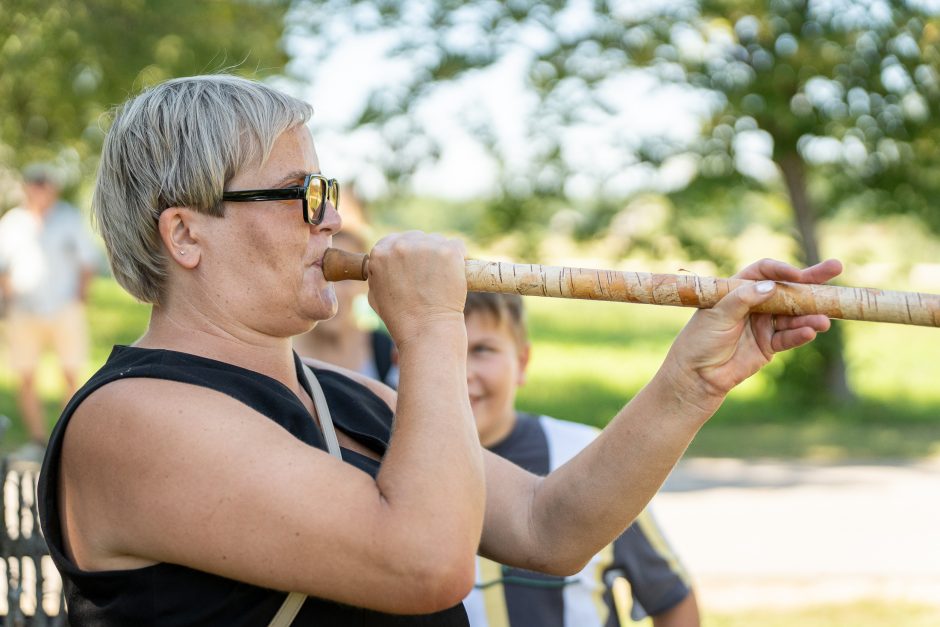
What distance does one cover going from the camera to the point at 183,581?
177 cm

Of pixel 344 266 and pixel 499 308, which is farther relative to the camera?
pixel 499 308

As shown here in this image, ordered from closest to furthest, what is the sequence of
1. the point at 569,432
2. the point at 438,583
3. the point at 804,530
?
the point at 438,583, the point at 569,432, the point at 804,530

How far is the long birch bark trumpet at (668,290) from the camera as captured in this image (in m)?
1.90

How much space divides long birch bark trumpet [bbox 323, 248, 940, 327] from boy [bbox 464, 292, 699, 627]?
97 centimetres

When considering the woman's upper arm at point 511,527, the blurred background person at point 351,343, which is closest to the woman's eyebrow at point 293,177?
the woman's upper arm at point 511,527

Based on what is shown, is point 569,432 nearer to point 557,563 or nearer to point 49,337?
point 557,563

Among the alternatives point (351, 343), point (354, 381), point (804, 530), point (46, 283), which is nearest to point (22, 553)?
point (354, 381)

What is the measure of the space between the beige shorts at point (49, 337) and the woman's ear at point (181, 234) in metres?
7.71

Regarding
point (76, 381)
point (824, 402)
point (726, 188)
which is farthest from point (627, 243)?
point (76, 381)

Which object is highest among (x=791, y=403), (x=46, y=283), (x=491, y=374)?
(x=491, y=374)

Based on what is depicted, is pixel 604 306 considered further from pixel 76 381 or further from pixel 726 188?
pixel 76 381

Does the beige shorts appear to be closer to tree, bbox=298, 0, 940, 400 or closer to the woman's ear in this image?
tree, bbox=298, 0, 940, 400

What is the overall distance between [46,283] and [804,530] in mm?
6174

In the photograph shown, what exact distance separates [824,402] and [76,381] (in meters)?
7.73
